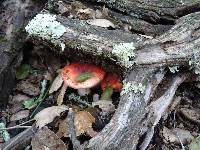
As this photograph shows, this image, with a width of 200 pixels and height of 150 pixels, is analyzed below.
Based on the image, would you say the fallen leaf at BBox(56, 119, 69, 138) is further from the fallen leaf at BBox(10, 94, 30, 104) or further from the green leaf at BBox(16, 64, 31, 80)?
the green leaf at BBox(16, 64, 31, 80)

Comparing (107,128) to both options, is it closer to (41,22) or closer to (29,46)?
(41,22)

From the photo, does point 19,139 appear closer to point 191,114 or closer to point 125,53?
point 125,53

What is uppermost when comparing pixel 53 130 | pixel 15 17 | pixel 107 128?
pixel 15 17

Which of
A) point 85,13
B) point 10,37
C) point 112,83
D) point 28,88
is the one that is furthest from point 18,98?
point 85,13

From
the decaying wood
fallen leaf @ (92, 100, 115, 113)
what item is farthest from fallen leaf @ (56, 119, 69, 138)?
the decaying wood

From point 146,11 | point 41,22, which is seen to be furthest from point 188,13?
point 41,22

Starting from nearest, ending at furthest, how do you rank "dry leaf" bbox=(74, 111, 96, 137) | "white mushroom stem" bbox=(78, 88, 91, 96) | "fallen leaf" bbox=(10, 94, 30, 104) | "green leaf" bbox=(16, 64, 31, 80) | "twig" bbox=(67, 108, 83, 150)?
"twig" bbox=(67, 108, 83, 150)
"dry leaf" bbox=(74, 111, 96, 137)
"white mushroom stem" bbox=(78, 88, 91, 96)
"fallen leaf" bbox=(10, 94, 30, 104)
"green leaf" bbox=(16, 64, 31, 80)
